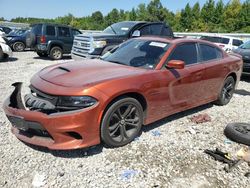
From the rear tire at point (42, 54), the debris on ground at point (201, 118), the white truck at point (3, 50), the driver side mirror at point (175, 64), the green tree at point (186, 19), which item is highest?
the green tree at point (186, 19)

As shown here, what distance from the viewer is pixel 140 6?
6362 cm

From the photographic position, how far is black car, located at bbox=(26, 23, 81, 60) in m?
14.1

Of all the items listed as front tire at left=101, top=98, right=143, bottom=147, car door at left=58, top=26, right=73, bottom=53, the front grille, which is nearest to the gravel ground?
front tire at left=101, top=98, right=143, bottom=147

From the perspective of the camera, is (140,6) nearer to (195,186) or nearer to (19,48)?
(19,48)

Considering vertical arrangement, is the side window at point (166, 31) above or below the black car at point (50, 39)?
above

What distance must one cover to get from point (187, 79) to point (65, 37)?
35.6 ft

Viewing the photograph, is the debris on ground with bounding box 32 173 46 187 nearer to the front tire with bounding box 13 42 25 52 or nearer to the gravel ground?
the gravel ground

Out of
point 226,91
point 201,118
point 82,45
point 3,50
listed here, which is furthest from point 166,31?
point 3,50

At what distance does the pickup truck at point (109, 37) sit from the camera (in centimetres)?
960

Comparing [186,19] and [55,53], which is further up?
[186,19]

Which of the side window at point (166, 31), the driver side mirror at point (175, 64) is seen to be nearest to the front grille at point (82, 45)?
the side window at point (166, 31)

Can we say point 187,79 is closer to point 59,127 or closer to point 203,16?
point 59,127

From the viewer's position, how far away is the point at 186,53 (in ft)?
17.6

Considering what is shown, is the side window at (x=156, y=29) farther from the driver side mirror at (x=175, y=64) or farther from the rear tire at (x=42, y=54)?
the driver side mirror at (x=175, y=64)
